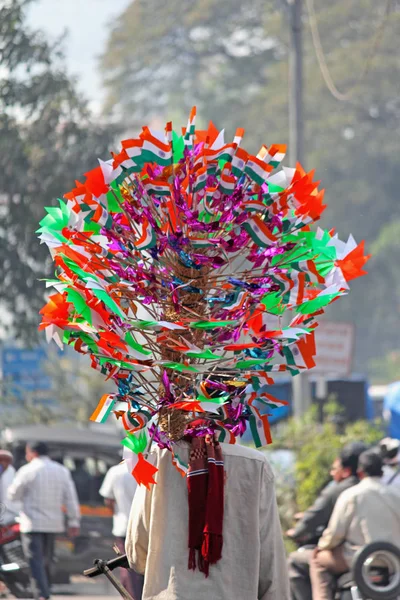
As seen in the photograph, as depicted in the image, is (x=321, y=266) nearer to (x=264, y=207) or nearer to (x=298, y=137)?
(x=264, y=207)

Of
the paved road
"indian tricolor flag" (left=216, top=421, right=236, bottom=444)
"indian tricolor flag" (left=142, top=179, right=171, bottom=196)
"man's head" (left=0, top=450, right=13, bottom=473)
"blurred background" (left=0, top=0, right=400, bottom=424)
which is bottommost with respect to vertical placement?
the paved road

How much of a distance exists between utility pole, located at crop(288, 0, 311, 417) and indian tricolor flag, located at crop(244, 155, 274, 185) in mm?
10392

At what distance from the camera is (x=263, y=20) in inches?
1981

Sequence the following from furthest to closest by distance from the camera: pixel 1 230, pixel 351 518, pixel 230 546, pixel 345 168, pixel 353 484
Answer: pixel 345 168
pixel 1 230
pixel 353 484
pixel 351 518
pixel 230 546

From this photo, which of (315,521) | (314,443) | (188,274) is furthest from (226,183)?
(314,443)

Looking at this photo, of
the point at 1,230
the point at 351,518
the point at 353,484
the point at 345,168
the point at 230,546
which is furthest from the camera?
the point at 345,168

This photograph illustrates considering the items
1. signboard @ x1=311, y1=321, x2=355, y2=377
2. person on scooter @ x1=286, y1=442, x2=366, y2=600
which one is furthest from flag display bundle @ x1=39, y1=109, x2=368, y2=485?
signboard @ x1=311, y1=321, x2=355, y2=377

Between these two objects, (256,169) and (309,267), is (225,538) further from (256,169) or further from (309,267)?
(256,169)

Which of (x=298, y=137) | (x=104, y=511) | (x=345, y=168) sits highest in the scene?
(x=345, y=168)

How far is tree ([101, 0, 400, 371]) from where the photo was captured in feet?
153

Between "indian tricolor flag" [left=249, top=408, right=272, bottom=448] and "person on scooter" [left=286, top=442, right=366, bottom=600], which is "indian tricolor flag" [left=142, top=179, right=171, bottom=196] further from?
"person on scooter" [left=286, top=442, right=366, bottom=600]

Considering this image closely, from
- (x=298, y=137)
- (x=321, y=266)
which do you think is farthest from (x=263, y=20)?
(x=321, y=266)

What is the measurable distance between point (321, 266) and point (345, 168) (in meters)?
44.0

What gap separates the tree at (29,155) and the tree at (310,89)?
3011cm
